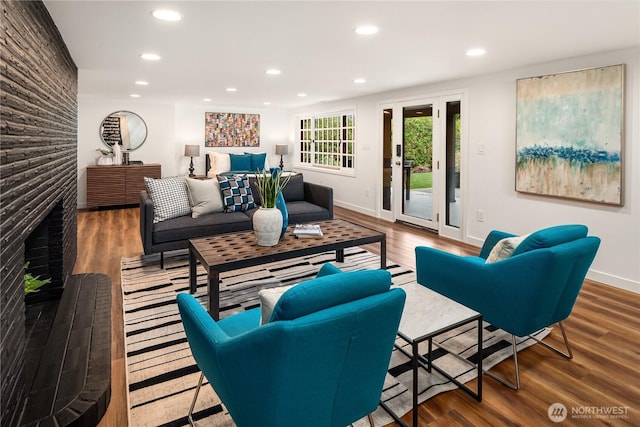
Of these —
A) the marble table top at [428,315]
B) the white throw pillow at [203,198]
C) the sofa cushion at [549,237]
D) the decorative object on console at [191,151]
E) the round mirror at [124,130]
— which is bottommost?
the marble table top at [428,315]

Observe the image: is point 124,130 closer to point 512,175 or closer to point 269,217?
point 269,217

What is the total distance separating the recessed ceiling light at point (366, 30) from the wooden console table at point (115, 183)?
577 cm

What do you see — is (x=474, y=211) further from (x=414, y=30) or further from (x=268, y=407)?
(x=268, y=407)

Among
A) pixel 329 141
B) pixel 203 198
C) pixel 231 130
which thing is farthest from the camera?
pixel 231 130

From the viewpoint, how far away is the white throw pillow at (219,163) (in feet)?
27.3

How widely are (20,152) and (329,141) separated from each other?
21.0ft

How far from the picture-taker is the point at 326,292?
4.20 feet

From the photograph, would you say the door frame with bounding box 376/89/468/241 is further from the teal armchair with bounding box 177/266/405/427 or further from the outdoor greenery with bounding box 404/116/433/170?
the teal armchair with bounding box 177/266/405/427

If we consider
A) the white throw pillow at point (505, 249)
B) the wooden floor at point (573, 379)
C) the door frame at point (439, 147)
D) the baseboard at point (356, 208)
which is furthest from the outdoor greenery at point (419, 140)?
the white throw pillow at point (505, 249)

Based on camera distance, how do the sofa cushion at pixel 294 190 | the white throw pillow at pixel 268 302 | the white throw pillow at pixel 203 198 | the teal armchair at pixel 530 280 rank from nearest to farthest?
→ the white throw pillow at pixel 268 302 < the teal armchair at pixel 530 280 < the white throw pillow at pixel 203 198 < the sofa cushion at pixel 294 190

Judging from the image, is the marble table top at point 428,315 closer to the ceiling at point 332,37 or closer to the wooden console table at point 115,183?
the ceiling at point 332,37

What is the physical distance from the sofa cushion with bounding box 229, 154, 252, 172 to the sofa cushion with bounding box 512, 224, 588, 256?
6.98 metres

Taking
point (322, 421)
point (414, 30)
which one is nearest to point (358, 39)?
point (414, 30)

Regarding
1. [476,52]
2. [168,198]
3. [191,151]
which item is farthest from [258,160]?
[476,52]
